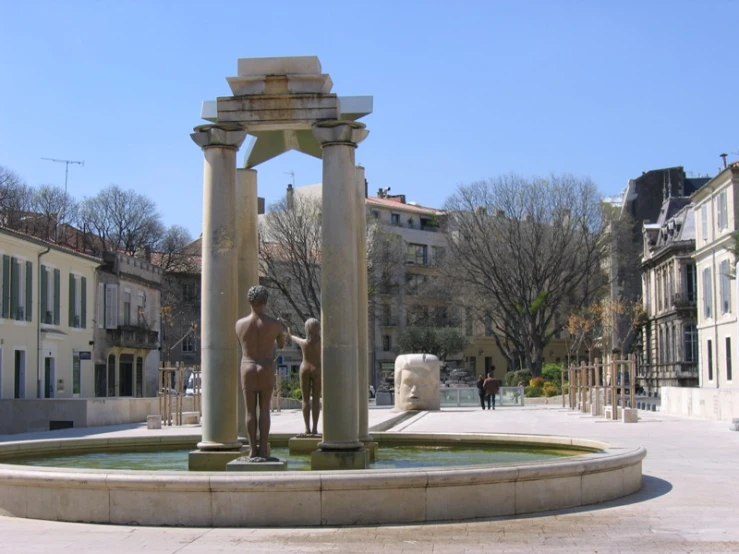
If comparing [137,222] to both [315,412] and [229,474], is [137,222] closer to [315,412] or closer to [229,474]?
[315,412]

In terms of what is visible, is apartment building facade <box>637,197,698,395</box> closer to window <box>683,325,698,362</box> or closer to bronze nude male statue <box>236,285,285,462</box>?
window <box>683,325,698,362</box>

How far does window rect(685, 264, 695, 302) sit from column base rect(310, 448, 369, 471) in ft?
190

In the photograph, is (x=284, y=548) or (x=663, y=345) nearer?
(x=284, y=548)

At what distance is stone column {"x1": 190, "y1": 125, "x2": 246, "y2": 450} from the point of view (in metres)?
12.5

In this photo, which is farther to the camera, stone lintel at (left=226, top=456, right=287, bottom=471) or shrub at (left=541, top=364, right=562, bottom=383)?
shrub at (left=541, top=364, right=562, bottom=383)

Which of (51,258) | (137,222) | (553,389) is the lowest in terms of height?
(553,389)

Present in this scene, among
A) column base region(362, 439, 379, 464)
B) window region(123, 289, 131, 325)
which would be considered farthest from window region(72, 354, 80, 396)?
column base region(362, 439, 379, 464)

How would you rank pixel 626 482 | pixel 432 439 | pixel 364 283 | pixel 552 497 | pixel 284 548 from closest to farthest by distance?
pixel 284 548, pixel 552 497, pixel 626 482, pixel 364 283, pixel 432 439

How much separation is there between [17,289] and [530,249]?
31.8 meters

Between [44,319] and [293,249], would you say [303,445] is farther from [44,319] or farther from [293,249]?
[293,249]

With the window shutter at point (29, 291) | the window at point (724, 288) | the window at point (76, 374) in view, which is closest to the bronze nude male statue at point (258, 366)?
the window shutter at point (29, 291)

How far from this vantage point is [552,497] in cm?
1084

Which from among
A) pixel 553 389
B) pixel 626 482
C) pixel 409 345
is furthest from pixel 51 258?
pixel 409 345

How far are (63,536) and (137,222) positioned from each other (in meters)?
62.7
